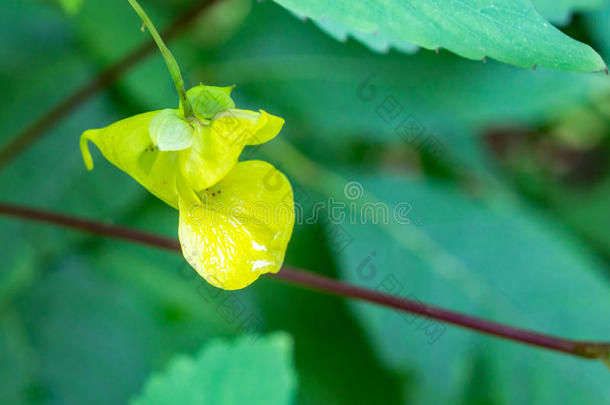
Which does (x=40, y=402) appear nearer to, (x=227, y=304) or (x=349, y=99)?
(x=227, y=304)

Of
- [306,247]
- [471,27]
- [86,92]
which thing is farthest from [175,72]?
[306,247]

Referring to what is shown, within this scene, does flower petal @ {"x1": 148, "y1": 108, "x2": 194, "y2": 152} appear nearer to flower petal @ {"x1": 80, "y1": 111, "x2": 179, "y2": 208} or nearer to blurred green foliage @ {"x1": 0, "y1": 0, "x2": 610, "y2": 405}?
flower petal @ {"x1": 80, "y1": 111, "x2": 179, "y2": 208}

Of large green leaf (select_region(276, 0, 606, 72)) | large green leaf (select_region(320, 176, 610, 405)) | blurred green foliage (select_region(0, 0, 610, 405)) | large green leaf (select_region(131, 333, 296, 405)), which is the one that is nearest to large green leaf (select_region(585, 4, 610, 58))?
blurred green foliage (select_region(0, 0, 610, 405))

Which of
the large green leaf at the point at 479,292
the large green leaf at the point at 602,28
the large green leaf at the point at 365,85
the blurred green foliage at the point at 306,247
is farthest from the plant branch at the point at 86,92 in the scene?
the large green leaf at the point at 602,28

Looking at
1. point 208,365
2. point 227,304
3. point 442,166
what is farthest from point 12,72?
point 442,166

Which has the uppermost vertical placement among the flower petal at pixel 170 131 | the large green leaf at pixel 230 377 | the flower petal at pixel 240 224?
the flower petal at pixel 170 131

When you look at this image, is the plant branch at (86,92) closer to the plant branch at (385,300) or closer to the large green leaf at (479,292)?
the plant branch at (385,300)
